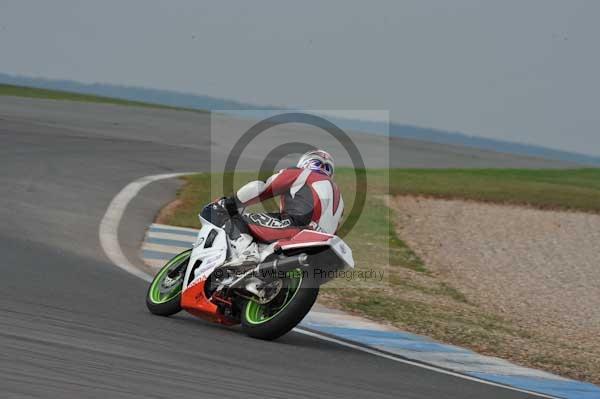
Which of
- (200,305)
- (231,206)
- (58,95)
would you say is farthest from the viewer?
(58,95)

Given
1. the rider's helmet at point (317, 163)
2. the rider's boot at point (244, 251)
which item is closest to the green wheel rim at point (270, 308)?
the rider's boot at point (244, 251)

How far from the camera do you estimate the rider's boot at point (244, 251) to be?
816cm

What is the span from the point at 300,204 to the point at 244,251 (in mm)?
548

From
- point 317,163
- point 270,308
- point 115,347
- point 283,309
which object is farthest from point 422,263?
point 115,347

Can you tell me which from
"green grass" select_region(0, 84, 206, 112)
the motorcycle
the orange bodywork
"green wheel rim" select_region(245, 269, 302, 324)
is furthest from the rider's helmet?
"green grass" select_region(0, 84, 206, 112)

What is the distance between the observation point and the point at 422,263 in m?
14.9

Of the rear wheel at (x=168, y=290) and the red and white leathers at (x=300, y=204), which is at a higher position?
the red and white leathers at (x=300, y=204)

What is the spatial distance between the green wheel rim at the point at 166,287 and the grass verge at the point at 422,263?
237 centimetres

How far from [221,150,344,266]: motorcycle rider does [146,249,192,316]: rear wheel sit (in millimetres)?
590

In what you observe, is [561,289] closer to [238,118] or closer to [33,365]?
[33,365]

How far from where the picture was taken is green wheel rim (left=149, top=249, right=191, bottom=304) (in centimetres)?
863

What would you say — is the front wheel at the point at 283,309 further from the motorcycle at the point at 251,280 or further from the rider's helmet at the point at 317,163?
the rider's helmet at the point at 317,163

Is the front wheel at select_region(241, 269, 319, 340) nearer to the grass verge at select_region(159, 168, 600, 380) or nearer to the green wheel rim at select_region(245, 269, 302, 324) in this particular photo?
the green wheel rim at select_region(245, 269, 302, 324)

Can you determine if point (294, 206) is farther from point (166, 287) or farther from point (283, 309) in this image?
point (166, 287)
